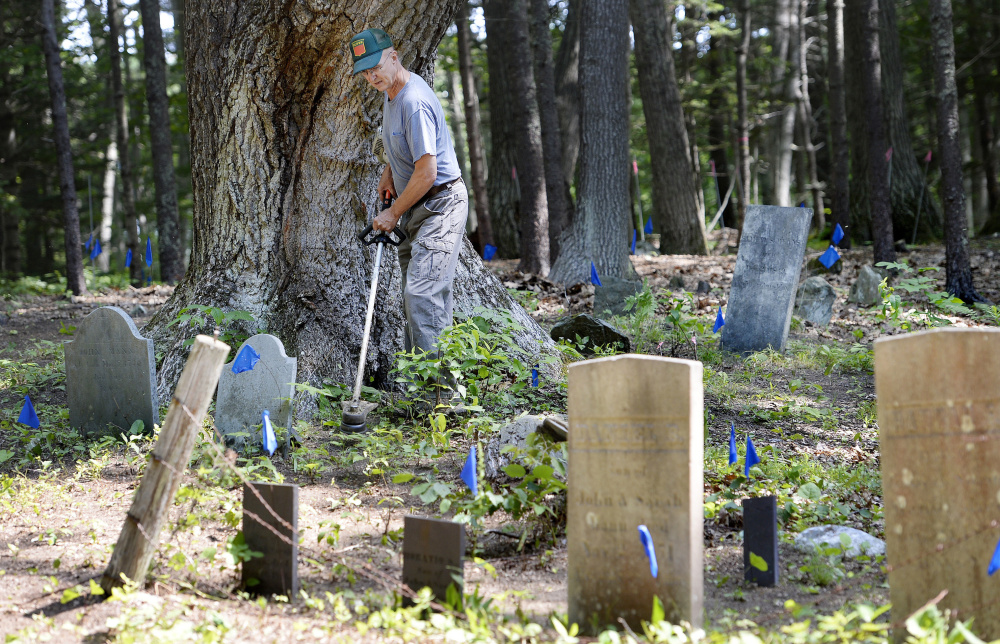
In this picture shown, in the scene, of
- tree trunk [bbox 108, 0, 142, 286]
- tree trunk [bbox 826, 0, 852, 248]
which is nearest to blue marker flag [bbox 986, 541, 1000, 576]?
tree trunk [bbox 826, 0, 852, 248]

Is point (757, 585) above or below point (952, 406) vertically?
below

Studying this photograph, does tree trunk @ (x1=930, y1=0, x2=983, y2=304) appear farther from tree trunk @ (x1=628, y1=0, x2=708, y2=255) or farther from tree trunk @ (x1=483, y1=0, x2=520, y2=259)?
tree trunk @ (x1=483, y1=0, x2=520, y2=259)

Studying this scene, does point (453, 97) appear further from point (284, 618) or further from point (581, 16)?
point (284, 618)

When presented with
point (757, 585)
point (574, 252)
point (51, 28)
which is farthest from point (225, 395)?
point (51, 28)

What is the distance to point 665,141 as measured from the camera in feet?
43.8

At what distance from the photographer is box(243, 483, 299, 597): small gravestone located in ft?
9.34

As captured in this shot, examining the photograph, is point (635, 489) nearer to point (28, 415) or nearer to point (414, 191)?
point (414, 191)

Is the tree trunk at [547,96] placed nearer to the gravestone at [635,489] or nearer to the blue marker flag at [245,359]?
the blue marker flag at [245,359]

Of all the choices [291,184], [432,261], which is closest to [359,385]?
[432,261]

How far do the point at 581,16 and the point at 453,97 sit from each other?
50.9 feet

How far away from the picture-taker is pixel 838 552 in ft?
10.7

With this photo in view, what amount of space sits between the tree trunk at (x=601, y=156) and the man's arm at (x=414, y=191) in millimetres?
4831

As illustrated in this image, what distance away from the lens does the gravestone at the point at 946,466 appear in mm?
2369

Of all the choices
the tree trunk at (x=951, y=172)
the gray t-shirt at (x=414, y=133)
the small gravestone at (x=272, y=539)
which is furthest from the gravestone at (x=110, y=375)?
the tree trunk at (x=951, y=172)
